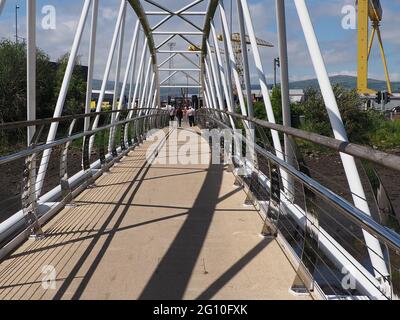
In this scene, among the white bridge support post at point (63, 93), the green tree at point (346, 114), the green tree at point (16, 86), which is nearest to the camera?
the white bridge support post at point (63, 93)

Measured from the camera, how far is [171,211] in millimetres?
6117

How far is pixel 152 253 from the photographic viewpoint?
Result: 446cm

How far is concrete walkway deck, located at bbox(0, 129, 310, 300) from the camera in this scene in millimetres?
3650

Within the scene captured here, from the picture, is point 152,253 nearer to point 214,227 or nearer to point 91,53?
point 214,227

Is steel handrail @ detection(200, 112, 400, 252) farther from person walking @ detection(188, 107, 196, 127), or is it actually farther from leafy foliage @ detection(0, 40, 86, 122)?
leafy foliage @ detection(0, 40, 86, 122)

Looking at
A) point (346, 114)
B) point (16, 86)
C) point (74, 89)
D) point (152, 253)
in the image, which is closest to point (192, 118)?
point (346, 114)

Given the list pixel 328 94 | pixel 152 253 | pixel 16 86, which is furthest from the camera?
pixel 16 86

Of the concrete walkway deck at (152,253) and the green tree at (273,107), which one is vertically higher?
the green tree at (273,107)

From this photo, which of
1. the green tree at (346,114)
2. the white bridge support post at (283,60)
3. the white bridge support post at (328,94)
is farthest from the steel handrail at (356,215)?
the green tree at (346,114)

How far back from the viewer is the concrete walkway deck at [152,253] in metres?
3.65

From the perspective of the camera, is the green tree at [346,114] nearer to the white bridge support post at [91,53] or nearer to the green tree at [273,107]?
the green tree at [273,107]
